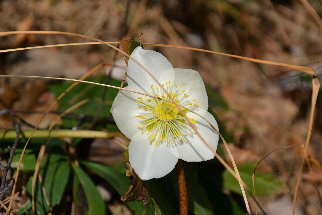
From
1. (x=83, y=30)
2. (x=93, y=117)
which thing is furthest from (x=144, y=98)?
(x=83, y=30)

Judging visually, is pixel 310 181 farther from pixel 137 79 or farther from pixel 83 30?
pixel 83 30

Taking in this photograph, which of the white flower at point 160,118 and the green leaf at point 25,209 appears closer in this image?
the white flower at point 160,118

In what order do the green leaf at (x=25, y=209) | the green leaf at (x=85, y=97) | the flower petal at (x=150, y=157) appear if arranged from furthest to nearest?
the green leaf at (x=85, y=97) → the green leaf at (x=25, y=209) → the flower petal at (x=150, y=157)

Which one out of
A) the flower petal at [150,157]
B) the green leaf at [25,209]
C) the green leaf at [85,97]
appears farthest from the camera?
the green leaf at [85,97]

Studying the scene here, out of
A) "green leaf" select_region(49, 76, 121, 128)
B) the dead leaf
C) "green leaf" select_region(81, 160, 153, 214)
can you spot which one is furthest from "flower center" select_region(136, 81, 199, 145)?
"green leaf" select_region(49, 76, 121, 128)

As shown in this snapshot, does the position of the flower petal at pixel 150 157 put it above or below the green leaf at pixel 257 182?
above

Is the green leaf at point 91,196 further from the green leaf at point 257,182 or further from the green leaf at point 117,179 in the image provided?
the green leaf at point 257,182

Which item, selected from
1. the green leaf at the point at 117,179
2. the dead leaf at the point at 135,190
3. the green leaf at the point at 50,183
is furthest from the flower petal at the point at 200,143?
the green leaf at the point at 50,183

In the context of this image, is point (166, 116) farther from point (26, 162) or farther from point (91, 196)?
point (26, 162)
